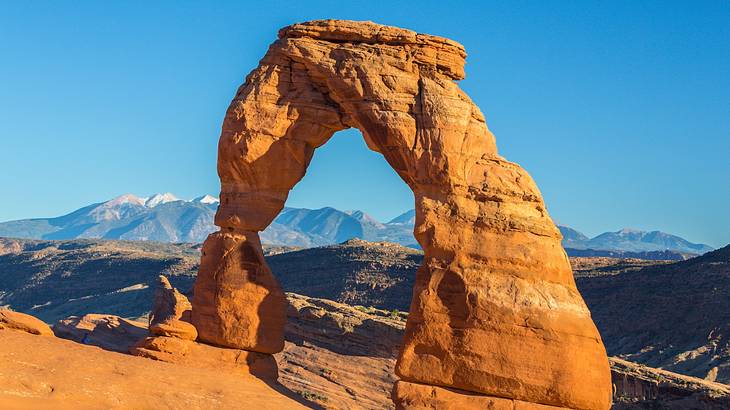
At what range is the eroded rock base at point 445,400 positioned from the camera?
20.0m

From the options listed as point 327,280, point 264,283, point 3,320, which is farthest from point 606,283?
point 3,320

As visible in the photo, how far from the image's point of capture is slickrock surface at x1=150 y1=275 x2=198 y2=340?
22.5m

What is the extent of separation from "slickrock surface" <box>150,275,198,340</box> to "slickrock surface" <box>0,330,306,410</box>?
1400 millimetres

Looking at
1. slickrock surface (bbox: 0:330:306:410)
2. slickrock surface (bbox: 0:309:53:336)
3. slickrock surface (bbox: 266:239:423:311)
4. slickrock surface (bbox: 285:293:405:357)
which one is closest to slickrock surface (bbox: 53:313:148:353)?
slickrock surface (bbox: 0:309:53:336)

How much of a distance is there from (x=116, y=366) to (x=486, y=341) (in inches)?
297

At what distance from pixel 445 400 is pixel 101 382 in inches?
273

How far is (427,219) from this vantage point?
21.3 m

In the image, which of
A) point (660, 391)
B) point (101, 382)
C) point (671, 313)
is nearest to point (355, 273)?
point (671, 313)

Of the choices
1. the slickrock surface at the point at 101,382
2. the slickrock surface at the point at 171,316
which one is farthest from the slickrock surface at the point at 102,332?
the slickrock surface at the point at 101,382

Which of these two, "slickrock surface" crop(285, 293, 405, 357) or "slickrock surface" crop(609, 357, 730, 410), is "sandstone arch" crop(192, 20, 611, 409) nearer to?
"slickrock surface" crop(609, 357, 730, 410)

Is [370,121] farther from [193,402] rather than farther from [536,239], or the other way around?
A: [193,402]

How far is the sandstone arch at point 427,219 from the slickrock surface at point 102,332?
13.2ft

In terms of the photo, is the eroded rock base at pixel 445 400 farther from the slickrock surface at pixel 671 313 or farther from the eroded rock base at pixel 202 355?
the slickrock surface at pixel 671 313

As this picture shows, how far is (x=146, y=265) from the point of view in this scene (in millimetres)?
92250
